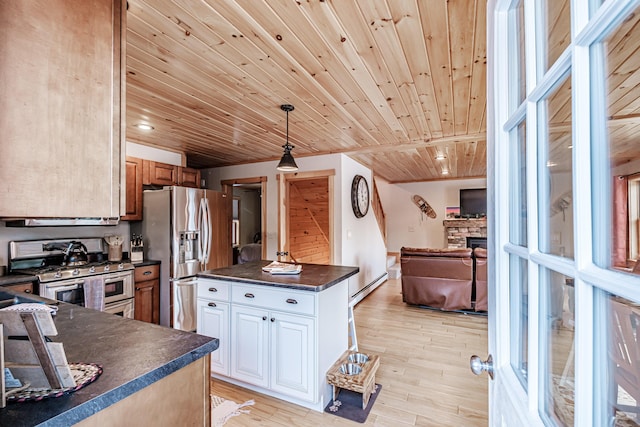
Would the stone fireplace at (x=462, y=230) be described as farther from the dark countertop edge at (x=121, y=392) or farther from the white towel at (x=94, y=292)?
the dark countertop edge at (x=121, y=392)

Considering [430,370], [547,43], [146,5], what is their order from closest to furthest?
[547,43] → [146,5] → [430,370]

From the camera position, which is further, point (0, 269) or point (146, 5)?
point (0, 269)

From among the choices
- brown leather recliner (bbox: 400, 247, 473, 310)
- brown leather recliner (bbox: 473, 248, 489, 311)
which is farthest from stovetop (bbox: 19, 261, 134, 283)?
brown leather recliner (bbox: 473, 248, 489, 311)

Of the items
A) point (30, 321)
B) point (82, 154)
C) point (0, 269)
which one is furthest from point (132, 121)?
point (30, 321)

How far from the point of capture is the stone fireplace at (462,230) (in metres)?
7.23

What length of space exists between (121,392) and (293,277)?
1.60 metres

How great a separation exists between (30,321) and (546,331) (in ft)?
3.96

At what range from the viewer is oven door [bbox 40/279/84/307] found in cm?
264

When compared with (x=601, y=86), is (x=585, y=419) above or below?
below

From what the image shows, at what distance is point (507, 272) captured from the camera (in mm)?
836

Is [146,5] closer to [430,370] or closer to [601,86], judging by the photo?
[601,86]

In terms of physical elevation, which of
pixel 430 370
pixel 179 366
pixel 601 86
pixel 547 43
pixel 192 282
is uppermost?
pixel 547 43

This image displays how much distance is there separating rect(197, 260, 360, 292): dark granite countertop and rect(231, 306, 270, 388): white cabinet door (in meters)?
0.24

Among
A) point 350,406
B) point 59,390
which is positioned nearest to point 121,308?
point 350,406
